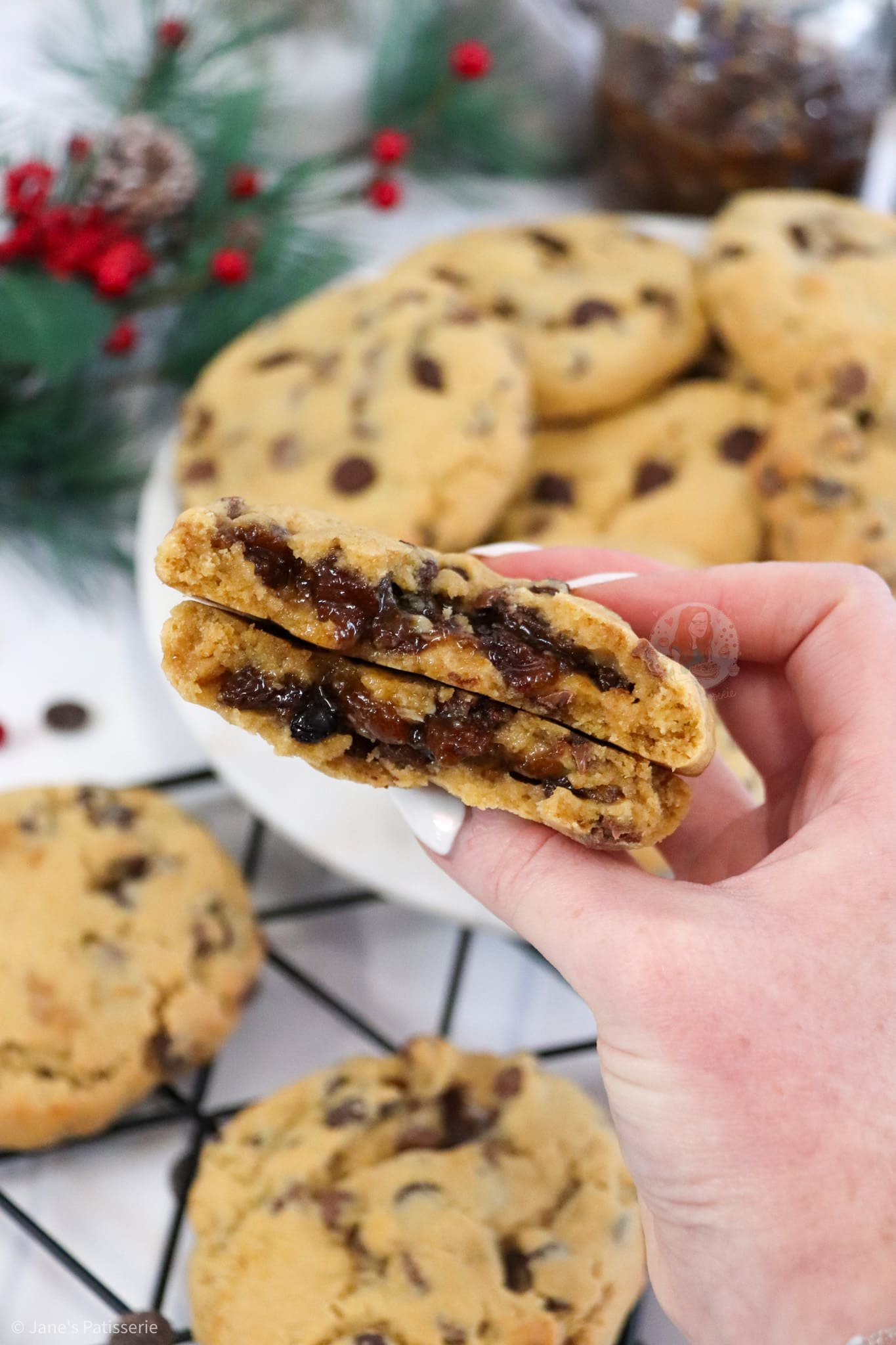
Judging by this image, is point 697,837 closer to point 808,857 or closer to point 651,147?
point 808,857

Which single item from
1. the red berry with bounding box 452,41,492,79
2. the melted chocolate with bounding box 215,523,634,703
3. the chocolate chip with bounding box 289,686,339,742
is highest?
the red berry with bounding box 452,41,492,79

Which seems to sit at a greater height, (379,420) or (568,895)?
(568,895)

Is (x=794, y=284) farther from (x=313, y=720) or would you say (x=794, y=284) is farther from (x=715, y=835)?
(x=313, y=720)

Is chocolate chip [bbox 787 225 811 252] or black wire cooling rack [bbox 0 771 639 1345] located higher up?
chocolate chip [bbox 787 225 811 252]

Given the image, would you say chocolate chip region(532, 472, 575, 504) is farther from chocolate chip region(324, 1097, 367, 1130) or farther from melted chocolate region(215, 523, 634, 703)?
chocolate chip region(324, 1097, 367, 1130)

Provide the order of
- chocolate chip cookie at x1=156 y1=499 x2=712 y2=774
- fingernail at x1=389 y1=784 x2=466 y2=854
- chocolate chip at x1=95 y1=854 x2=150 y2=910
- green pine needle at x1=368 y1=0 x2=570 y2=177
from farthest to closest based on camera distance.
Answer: green pine needle at x1=368 y1=0 x2=570 y2=177 < chocolate chip at x1=95 y1=854 x2=150 y2=910 < fingernail at x1=389 y1=784 x2=466 y2=854 < chocolate chip cookie at x1=156 y1=499 x2=712 y2=774

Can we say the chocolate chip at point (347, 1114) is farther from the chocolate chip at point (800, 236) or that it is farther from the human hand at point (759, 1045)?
the chocolate chip at point (800, 236)

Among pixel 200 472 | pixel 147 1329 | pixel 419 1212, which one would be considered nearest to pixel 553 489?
pixel 200 472

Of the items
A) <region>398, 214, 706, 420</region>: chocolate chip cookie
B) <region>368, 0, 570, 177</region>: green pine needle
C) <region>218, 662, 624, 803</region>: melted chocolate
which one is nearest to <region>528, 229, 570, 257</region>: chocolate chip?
<region>398, 214, 706, 420</region>: chocolate chip cookie
